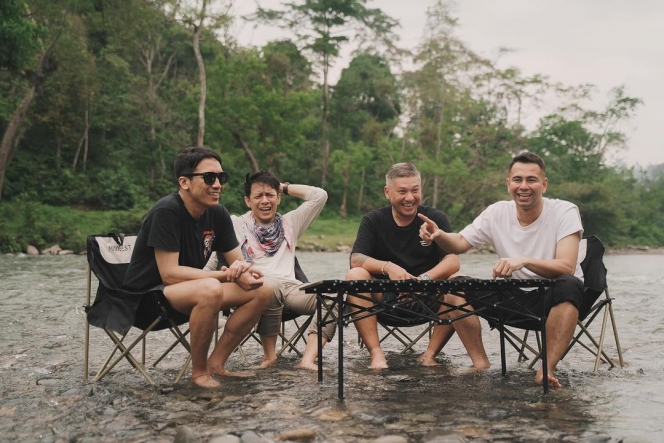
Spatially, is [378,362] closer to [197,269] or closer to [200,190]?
[197,269]

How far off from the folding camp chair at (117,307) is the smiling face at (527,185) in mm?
2083

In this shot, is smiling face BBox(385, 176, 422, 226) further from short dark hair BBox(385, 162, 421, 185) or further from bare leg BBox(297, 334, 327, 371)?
bare leg BBox(297, 334, 327, 371)

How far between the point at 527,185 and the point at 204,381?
2180 millimetres

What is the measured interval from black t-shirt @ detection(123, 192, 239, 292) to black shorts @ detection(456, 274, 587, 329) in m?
1.56

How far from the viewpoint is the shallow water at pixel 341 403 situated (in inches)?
113

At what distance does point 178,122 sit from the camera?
35938mm

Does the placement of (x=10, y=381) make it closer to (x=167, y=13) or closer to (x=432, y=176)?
(x=167, y=13)

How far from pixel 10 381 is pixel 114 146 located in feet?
103

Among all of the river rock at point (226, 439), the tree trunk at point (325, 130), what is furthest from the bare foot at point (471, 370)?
the tree trunk at point (325, 130)

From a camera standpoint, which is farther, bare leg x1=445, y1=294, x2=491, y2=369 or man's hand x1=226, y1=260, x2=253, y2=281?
bare leg x1=445, y1=294, x2=491, y2=369

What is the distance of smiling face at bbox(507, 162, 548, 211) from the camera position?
4.04 metres

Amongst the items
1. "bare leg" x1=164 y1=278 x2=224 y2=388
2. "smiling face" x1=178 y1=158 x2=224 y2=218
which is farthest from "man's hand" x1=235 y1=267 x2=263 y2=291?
"smiling face" x1=178 y1=158 x2=224 y2=218

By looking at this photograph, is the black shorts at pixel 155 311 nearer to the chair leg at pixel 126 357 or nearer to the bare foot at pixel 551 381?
the chair leg at pixel 126 357

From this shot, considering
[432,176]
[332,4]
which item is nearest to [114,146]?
[332,4]
